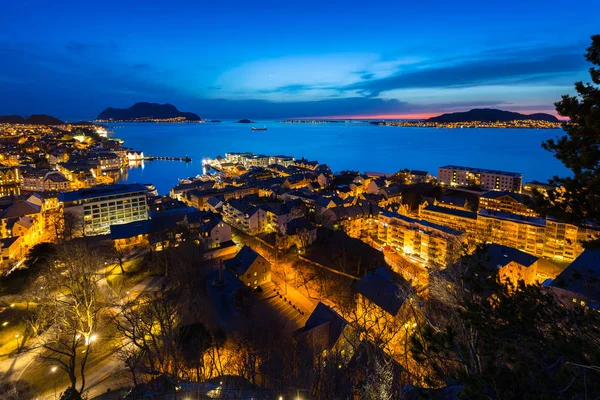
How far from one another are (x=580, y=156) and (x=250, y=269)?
31.7 ft

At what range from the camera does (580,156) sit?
328 cm

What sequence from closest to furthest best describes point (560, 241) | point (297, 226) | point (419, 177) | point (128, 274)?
point (128, 274) < point (560, 241) < point (297, 226) < point (419, 177)

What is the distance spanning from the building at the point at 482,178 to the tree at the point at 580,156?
27.7m

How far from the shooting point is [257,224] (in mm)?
17703

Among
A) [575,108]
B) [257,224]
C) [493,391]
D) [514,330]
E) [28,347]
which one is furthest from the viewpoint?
[257,224]

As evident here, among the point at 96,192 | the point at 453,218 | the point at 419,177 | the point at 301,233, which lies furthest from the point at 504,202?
the point at 96,192

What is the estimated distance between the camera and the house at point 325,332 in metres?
7.52

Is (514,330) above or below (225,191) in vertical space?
above

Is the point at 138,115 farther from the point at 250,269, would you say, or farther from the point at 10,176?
the point at 250,269

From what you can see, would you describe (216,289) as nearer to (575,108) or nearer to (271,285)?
(271,285)

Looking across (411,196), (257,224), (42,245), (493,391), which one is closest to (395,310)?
(493,391)

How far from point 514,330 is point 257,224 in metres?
15.3

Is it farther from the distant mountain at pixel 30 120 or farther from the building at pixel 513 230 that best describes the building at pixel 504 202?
the distant mountain at pixel 30 120

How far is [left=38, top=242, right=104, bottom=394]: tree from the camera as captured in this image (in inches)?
281
